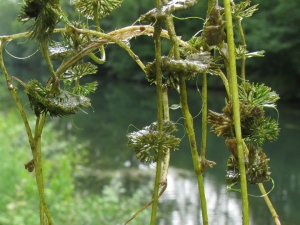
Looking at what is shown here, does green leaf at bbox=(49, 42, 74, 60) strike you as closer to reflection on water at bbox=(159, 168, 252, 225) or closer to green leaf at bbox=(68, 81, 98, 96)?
green leaf at bbox=(68, 81, 98, 96)

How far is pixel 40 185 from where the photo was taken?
0.90ft

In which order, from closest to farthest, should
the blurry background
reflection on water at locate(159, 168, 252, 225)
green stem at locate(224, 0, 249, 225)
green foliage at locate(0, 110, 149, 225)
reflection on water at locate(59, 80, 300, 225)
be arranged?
green stem at locate(224, 0, 249, 225) → green foliage at locate(0, 110, 149, 225) → the blurry background → reflection on water at locate(159, 168, 252, 225) → reflection on water at locate(59, 80, 300, 225)

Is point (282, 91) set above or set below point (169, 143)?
above

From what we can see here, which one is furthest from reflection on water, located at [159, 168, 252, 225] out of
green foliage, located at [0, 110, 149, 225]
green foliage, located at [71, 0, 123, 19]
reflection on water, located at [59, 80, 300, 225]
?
green foliage, located at [71, 0, 123, 19]

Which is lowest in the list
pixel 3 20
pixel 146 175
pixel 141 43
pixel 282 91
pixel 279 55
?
pixel 146 175

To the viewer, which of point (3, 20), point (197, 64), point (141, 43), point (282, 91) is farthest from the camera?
point (3, 20)

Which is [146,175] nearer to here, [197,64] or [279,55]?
[197,64]

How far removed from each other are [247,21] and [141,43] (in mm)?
3437

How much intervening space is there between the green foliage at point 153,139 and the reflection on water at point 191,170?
6.38 feet

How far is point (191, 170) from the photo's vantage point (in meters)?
5.58

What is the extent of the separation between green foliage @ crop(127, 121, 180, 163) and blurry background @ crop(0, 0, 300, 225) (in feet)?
0.25

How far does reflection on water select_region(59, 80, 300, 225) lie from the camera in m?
4.21

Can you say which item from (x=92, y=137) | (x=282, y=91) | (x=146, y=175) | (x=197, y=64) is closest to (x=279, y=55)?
(x=282, y=91)

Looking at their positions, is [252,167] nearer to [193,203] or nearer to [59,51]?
[59,51]
